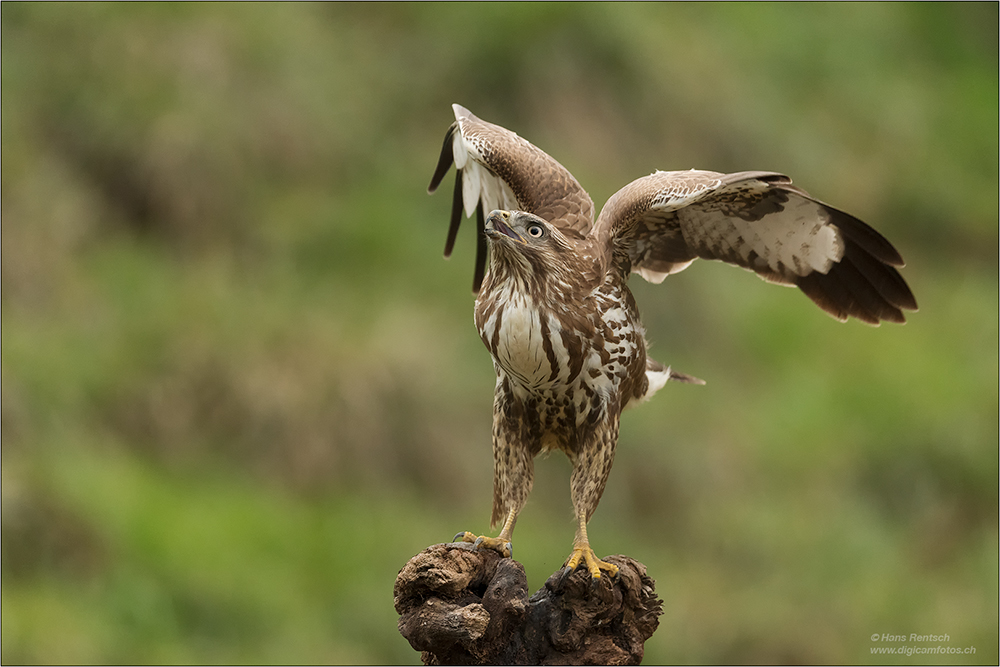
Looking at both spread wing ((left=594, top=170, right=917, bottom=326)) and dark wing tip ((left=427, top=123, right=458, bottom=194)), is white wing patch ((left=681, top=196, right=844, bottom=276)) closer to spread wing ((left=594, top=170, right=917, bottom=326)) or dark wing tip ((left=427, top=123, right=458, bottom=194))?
spread wing ((left=594, top=170, right=917, bottom=326))

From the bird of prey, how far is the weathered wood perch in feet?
0.37

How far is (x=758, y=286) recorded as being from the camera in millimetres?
12867

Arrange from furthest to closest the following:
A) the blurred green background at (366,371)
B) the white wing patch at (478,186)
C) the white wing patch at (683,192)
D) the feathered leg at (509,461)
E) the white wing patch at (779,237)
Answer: the blurred green background at (366,371) < the white wing patch at (478,186) < the white wing patch at (779,237) < the feathered leg at (509,461) < the white wing patch at (683,192)

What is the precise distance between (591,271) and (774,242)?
1.09 m

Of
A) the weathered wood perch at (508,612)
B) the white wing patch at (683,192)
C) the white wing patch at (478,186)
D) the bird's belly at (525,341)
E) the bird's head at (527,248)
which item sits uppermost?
the white wing patch at (478,186)

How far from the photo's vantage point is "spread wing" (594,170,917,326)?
17.1ft

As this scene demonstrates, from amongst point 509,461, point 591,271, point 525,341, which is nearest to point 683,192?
point 591,271

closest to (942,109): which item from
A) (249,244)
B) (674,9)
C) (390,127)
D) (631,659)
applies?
(674,9)

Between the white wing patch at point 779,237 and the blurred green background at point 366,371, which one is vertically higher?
the blurred green background at point 366,371

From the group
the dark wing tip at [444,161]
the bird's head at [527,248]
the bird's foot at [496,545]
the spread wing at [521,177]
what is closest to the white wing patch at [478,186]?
the spread wing at [521,177]

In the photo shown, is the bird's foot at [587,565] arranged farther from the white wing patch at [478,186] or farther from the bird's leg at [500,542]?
the white wing patch at [478,186]

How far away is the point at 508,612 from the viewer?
4.72m

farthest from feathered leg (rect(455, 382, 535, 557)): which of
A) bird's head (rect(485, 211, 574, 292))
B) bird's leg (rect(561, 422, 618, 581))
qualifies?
bird's head (rect(485, 211, 574, 292))

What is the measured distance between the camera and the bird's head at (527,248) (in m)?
4.68
